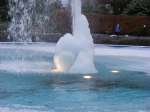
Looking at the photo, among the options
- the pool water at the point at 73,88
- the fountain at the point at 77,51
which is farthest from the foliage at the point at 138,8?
the fountain at the point at 77,51

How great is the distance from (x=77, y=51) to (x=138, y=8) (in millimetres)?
19367

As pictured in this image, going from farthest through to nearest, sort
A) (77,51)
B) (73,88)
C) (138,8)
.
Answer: (138,8)
(77,51)
(73,88)

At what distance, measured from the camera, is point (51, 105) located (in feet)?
26.6

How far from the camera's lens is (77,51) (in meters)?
12.4

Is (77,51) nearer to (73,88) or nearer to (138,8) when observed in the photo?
(73,88)

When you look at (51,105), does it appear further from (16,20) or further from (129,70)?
(16,20)

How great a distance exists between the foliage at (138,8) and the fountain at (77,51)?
18549 millimetres

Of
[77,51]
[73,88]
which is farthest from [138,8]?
[73,88]

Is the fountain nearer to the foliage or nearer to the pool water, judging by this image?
the pool water

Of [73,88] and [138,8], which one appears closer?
[73,88]

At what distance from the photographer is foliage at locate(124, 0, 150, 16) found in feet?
→ 101

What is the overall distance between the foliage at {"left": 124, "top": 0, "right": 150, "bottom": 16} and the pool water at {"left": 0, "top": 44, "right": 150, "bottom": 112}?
1626 cm

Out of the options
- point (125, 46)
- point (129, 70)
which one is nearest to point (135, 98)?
point (129, 70)

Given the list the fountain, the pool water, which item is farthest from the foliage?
the fountain
